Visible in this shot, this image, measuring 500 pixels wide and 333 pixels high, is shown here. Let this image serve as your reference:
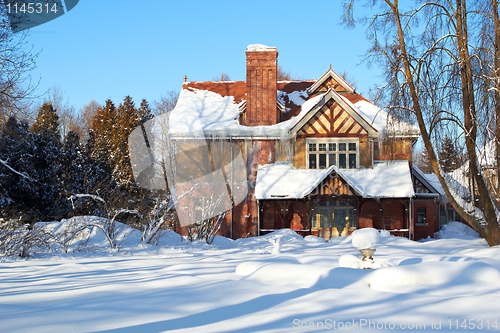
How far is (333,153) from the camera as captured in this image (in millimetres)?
20766

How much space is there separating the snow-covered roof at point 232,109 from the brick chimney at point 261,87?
24.9 inches

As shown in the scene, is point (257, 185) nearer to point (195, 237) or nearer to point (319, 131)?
point (319, 131)

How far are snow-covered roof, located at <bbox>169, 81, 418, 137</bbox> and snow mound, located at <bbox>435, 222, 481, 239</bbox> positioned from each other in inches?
328

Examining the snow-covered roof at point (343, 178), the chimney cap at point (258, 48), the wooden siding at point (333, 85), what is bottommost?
the snow-covered roof at point (343, 178)

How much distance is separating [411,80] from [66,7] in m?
11.4

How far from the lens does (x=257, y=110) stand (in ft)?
72.0

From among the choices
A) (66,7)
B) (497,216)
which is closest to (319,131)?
(497,216)

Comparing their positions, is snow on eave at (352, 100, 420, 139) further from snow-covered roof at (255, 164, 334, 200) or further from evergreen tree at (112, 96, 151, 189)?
evergreen tree at (112, 96, 151, 189)

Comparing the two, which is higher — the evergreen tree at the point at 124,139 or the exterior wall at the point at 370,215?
the evergreen tree at the point at 124,139

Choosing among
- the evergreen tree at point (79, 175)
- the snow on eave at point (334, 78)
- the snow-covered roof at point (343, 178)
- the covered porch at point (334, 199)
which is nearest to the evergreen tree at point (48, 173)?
the evergreen tree at point (79, 175)

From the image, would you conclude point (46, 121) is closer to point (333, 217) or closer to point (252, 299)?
point (333, 217)

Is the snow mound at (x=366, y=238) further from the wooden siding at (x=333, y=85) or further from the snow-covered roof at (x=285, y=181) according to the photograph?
the wooden siding at (x=333, y=85)

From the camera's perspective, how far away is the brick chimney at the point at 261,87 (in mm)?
21875

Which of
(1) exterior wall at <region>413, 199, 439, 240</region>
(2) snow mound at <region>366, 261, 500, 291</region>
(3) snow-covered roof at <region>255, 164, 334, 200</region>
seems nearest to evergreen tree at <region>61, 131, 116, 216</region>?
(3) snow-covered roof at <region>255, 164, 334, 200</region>
